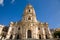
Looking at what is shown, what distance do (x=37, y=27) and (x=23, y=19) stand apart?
24.6 ft

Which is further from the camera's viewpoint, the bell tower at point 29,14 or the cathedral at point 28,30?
the bell tower at point 29,14

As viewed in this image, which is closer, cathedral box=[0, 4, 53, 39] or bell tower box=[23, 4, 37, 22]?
cathedral box=[0, 4, 53, 39]

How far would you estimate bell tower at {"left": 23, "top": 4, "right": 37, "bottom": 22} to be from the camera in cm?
5106

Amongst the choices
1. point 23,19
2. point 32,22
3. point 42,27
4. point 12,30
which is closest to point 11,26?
point 12,30

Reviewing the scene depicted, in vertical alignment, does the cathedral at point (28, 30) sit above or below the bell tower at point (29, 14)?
below

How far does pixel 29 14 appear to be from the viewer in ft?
174

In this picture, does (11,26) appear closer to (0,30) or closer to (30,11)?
(0,30)

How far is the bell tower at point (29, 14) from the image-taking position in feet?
168

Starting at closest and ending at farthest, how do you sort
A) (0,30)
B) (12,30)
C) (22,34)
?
(22,34) → (12,30) → (0,30)

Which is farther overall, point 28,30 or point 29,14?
point 29,14

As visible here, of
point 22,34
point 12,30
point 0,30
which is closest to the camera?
point 22,34

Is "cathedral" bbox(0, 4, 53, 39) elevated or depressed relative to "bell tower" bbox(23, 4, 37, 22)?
depressed

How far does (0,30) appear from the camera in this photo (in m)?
54.2

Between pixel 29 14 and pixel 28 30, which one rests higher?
pixel 29 14
